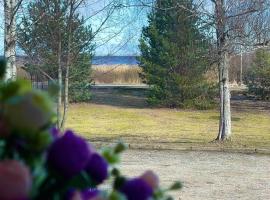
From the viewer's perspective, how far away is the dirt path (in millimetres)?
6430

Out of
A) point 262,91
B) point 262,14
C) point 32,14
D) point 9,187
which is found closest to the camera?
point 9,187

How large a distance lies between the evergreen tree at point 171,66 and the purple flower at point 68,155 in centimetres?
2227

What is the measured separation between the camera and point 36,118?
26.3 inches

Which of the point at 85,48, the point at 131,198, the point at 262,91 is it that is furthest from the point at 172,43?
the point at 131,198

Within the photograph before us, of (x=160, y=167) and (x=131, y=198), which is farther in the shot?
(x=160, y=167)

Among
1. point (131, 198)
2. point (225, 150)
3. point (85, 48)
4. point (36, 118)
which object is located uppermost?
point (85, 48)

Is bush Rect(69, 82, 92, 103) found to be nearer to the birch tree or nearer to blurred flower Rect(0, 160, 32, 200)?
the birch tree

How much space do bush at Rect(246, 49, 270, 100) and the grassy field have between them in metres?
0.97

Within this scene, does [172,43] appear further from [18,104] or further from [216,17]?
[18,104]

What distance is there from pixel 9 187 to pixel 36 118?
0.30 ft

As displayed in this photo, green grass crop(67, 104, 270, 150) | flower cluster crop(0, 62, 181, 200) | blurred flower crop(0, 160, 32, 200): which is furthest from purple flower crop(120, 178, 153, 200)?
green grass crop(67, 104, 270, 150)

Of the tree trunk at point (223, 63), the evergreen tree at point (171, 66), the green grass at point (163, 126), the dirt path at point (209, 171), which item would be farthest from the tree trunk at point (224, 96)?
the evergreen tree at point (171, 66)

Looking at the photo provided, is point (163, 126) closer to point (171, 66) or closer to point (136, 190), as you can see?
point (171, 66)

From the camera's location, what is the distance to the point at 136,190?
0.81 m
